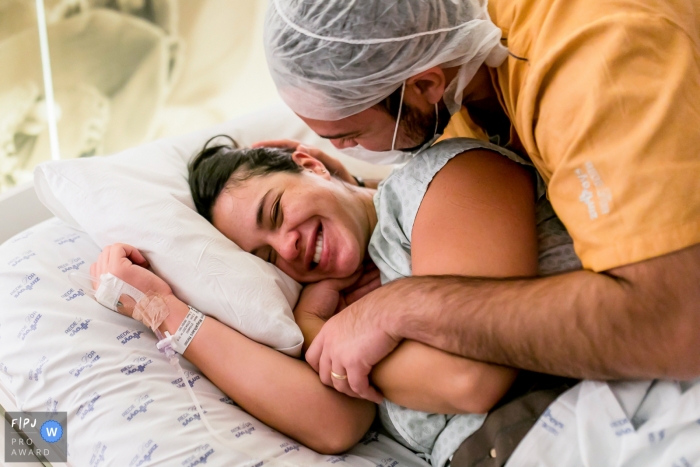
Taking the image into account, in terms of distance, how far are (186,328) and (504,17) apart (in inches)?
40.2

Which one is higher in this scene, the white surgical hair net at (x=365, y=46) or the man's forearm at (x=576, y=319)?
the white surgical hair net at (x=365, y=46)

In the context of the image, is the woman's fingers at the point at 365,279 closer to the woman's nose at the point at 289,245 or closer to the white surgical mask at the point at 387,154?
the woman's nose at the point at 289,245

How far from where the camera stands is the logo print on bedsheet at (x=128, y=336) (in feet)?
4.14

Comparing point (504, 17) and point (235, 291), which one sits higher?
point (504, 17)

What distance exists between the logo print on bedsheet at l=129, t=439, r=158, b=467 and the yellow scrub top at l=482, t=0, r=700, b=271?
89 centimetres

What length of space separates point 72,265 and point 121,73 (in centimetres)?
140

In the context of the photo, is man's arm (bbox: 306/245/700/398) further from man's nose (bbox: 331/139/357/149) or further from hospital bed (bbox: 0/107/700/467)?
man's nose (bbox: 331/139/357/149)

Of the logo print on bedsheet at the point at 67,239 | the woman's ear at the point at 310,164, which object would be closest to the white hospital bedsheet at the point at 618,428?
the woman's ear at the point at 310,164

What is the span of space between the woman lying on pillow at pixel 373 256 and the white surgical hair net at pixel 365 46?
0.20 meters

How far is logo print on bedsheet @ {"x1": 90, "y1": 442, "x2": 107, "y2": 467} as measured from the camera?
107 centimetres

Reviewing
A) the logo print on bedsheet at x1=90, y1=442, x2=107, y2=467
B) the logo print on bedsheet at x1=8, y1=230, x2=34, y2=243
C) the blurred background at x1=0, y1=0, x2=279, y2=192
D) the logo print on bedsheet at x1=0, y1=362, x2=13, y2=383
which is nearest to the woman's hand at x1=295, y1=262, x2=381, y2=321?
the logo print on bedsheet at x1=90, y1=442, x2=107, y2=467

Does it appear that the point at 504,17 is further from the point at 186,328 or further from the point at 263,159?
the point at 186,328

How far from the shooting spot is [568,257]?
1139mm

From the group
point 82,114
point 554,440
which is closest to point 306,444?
point 554,440
